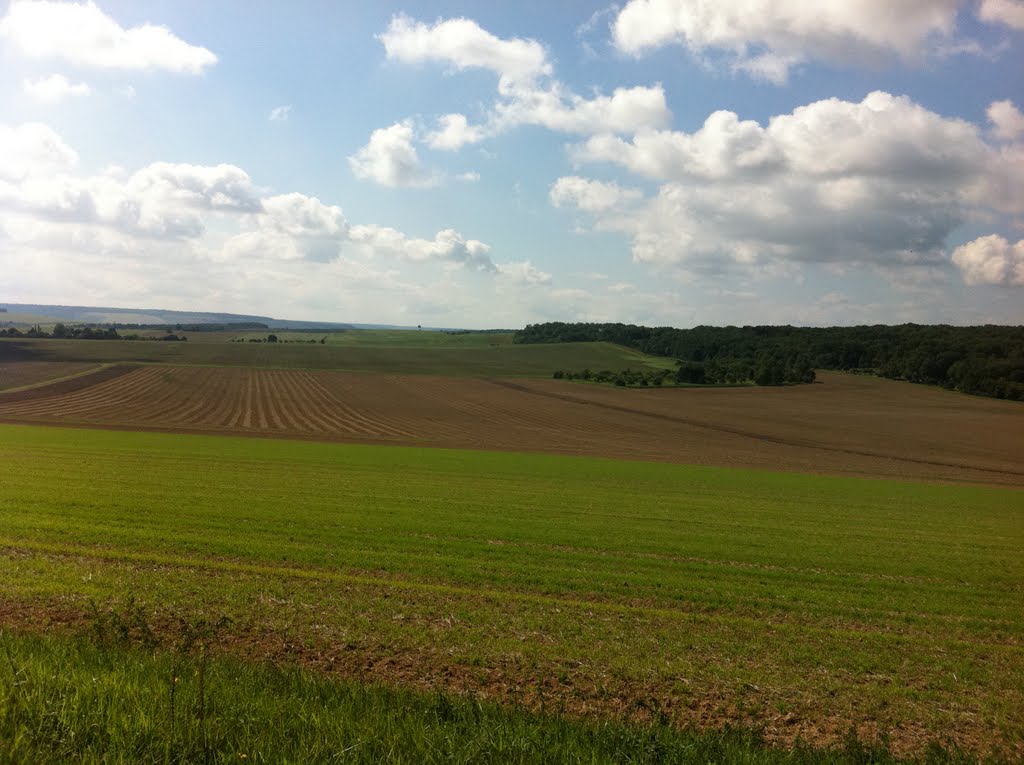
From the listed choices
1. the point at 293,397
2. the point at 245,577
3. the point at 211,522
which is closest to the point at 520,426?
the point at 293,397

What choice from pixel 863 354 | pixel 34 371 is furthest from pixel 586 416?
pixel 863 354

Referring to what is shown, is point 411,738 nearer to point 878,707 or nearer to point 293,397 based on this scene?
point 878,707

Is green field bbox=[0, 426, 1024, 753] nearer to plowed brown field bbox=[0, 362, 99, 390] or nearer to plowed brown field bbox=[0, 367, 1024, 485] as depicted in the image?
plowed brown field bbox=[0, 367, 1024, 485]

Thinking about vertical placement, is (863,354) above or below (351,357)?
above

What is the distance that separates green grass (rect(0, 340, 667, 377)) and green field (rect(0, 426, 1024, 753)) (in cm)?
9932

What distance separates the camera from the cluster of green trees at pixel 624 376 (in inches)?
4454

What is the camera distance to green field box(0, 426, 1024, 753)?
7.96 metres

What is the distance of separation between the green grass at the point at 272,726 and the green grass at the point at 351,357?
372ft

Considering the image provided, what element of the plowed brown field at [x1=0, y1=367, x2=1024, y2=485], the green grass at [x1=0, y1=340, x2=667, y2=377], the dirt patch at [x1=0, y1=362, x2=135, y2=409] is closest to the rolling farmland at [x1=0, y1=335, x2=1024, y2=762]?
the plowed brown field at [x1=0, y1=367, x2=1024, y2=485]

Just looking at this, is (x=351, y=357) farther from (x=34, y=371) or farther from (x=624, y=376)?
(x=624, y=376)

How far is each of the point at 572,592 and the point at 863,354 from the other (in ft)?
448

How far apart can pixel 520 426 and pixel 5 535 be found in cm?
5414

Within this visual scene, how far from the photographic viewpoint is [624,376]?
116 m

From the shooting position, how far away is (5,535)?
44.9ft
